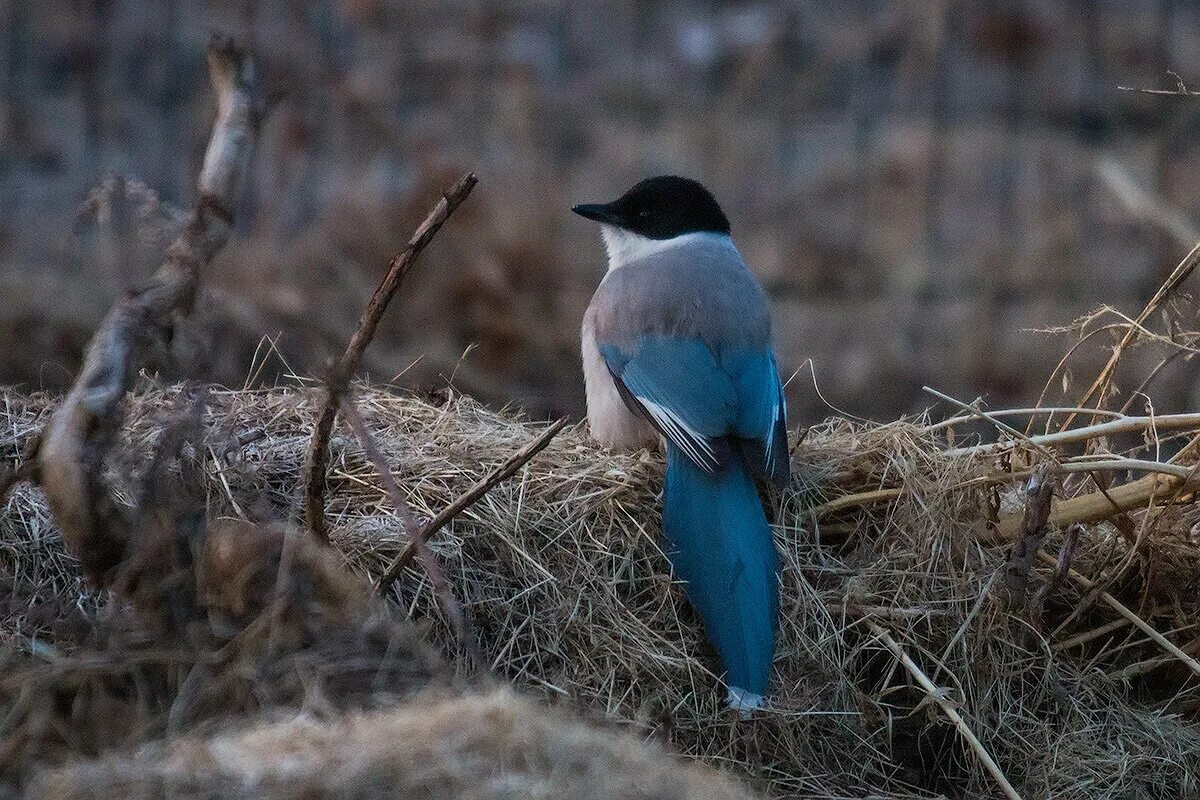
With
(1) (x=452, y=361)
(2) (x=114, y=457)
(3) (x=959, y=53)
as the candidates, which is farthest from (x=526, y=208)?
(2) (x=114, y=457)

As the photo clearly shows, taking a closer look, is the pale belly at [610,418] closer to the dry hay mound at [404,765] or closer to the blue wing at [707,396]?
the blue wing at [707,396]

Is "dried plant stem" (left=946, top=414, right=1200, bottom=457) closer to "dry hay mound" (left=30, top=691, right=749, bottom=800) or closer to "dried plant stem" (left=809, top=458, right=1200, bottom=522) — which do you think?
"dried plant stem" (left=809, top=458, right=1200, bottom=522)

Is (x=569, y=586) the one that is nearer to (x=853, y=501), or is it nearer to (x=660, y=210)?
(x=853, y=501)

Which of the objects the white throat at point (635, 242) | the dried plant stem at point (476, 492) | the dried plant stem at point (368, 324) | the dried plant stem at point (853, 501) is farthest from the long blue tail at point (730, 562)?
the white throat at point (635, 242)

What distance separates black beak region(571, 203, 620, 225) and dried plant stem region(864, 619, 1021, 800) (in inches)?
61.9

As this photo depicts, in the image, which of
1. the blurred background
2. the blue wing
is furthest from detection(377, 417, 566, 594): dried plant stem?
the blurred background

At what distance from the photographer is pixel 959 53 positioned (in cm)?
703

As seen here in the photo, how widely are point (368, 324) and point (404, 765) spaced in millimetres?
1014

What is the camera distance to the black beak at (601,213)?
4.30 meters

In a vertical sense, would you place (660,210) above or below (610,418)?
above

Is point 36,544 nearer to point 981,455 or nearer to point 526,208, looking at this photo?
point 981,455

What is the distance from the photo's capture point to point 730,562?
3105 millimetres

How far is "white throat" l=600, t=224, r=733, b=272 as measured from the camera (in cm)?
430

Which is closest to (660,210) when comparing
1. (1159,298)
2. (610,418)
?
(610,418)
